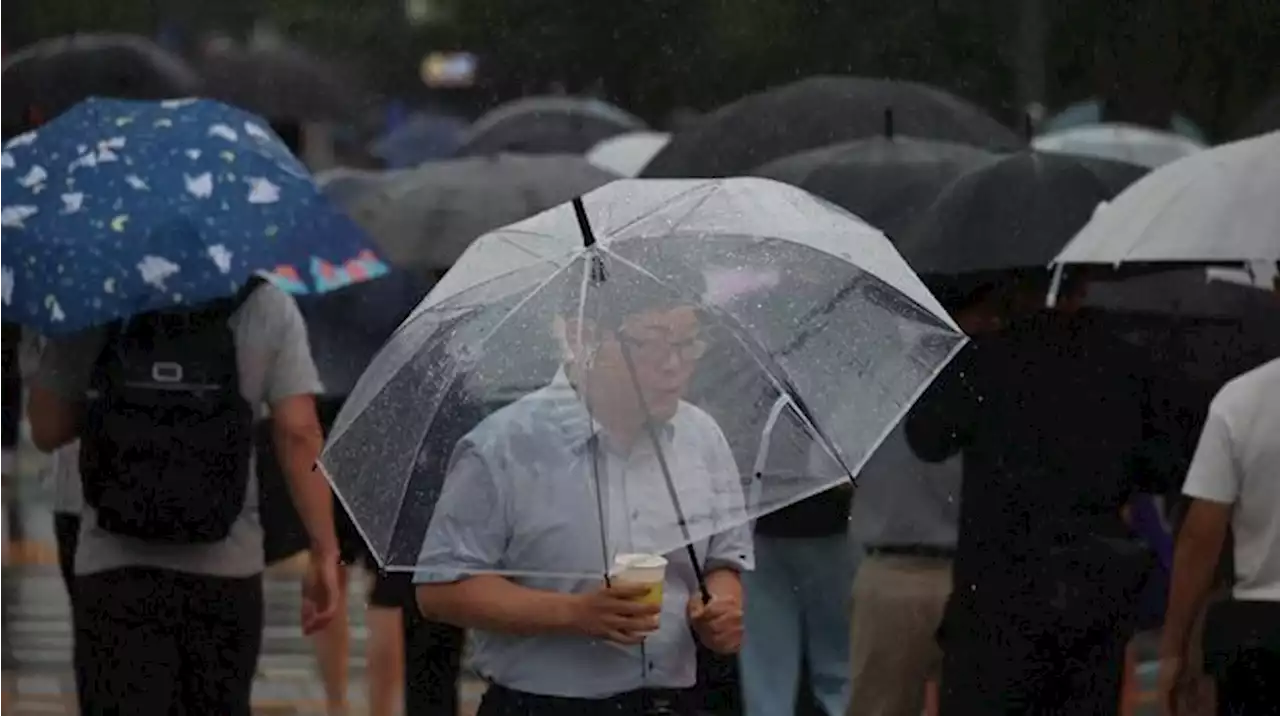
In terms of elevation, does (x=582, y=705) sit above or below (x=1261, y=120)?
below

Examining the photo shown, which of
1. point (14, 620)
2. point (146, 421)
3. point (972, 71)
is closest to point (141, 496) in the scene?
point (146, 421)

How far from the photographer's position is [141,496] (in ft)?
17.8

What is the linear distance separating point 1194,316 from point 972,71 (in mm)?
1409

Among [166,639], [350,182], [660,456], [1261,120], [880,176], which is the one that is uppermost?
[1261,120]

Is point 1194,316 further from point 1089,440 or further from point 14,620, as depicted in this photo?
point 14,620

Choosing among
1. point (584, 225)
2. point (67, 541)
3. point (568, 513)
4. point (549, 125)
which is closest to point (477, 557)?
point (568, 513)

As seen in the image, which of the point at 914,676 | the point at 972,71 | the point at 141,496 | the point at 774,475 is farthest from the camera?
the point at 972,71

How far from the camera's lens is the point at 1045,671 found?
5766mm

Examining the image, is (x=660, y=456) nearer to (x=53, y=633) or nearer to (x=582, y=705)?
(x=582, y=705)

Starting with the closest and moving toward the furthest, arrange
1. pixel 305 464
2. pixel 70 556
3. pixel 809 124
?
pixel 305 464
pixel 70 556
pixel 809 124

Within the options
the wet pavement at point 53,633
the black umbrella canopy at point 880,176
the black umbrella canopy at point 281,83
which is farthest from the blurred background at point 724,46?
the wet pavement at point 53,633

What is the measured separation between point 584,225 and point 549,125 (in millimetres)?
3625

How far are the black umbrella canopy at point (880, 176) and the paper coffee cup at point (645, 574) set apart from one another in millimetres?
1973

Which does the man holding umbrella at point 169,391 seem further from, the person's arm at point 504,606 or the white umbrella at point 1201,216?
the white umbrella at point 1201,216
